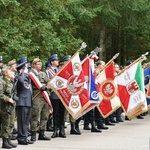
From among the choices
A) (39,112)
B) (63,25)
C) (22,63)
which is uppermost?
(63,25)

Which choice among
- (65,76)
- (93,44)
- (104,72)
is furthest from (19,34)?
(93,44)

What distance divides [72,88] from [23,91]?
163cm

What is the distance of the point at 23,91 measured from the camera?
10938 mm

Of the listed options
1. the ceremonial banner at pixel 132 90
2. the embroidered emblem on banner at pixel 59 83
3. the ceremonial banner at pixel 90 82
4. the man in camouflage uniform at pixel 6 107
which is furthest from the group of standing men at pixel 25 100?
the ceremonial banner at pixel 132 90

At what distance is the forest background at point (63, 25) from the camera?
58.5 feet

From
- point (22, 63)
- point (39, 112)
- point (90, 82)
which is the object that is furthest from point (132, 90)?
point (22, 63)

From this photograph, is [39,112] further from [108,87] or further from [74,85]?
[108,87]

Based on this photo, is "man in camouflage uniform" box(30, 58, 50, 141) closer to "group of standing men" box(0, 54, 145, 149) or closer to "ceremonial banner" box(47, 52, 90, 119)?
"group of standing men" box(0, 54, 145, 149)

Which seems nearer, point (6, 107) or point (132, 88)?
point (6, 107)

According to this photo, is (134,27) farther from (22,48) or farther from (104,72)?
(104,72)

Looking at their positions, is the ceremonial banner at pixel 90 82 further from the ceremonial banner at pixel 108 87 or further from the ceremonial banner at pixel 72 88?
the ceremonial banner at pixel 108 87

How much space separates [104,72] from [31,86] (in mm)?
3868

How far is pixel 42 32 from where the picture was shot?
1928 centimetres

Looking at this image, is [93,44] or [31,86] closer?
[31,86]
